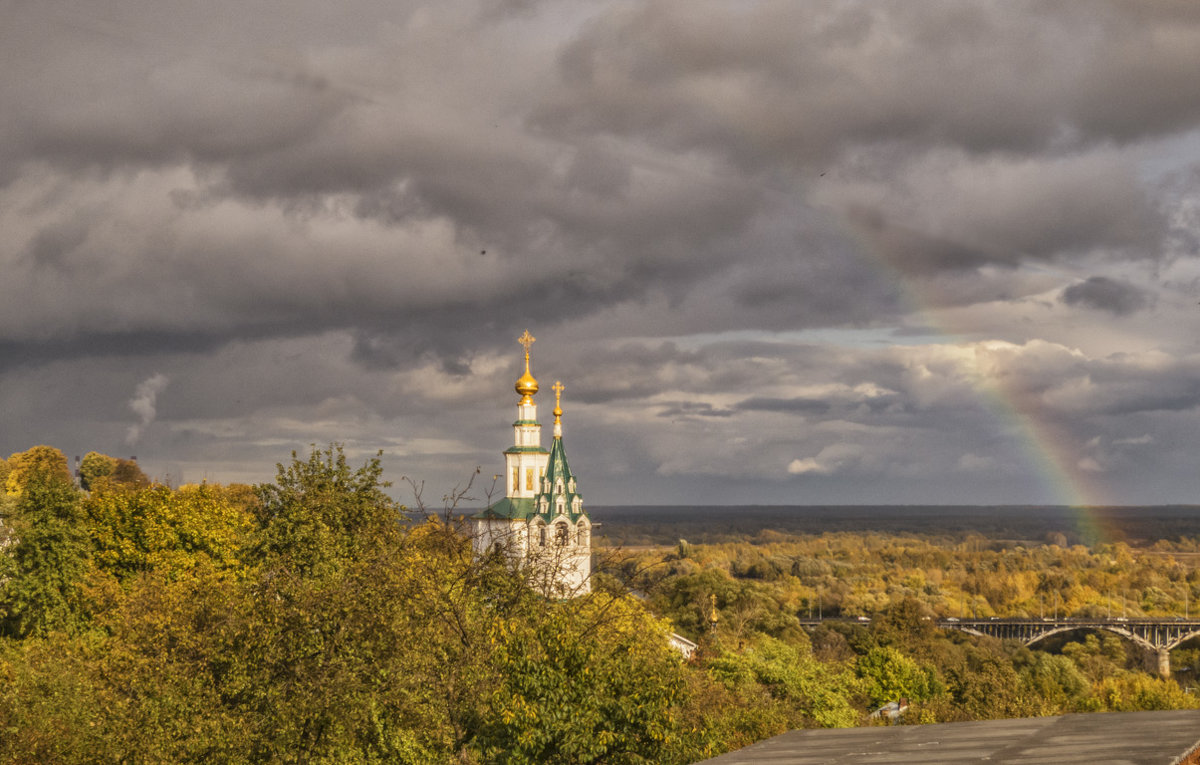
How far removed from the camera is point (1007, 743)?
15.5 m

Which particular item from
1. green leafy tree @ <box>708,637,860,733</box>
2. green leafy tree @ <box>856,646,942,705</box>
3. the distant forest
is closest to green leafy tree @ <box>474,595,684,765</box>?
the distant forest

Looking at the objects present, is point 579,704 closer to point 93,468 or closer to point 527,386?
point 527,386

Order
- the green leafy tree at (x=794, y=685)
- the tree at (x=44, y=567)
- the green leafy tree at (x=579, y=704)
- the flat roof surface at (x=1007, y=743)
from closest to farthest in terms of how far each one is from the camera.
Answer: the flat roof surface at (x=1007, y=743), the green leafy tree at (x=579, y=704), the tree at (x=44, y=567), the green leafy tree at (x=794, y=685)

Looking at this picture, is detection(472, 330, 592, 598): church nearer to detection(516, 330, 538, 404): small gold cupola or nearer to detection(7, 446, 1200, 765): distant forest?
detection(516, 330, 538, 404): small gold cupola

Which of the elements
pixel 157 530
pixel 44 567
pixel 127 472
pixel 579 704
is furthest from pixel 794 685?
pixel 127 472

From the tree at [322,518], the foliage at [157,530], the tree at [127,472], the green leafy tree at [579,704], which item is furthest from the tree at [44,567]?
the tree at [127,472]

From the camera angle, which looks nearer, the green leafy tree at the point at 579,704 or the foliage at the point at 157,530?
the green leafy tree at the point at 579,704

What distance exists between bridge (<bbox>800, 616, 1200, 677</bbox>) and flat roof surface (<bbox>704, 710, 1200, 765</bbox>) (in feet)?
397

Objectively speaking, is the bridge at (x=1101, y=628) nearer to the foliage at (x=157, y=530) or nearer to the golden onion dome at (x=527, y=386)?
the golden onion dome at (x=527, y=386)

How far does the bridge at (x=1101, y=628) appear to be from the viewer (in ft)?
456

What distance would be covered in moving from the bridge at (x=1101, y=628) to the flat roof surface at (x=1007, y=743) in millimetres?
120924

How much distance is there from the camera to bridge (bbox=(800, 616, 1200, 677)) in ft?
456

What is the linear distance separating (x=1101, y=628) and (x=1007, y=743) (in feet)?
459

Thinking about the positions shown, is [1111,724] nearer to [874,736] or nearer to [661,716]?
[874,736]
